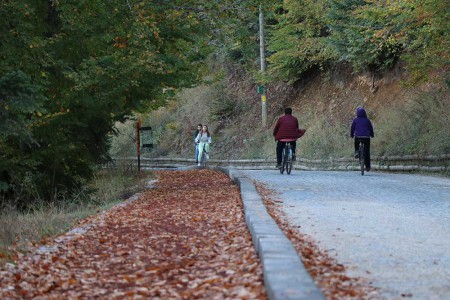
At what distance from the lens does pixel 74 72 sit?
15.0 m

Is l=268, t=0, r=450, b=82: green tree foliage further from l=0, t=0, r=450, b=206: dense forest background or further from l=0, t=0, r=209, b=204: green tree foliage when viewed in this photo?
l=0, t=0, r=209, b=204: green tree foliage

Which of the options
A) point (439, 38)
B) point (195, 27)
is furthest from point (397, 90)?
point (195, 27)

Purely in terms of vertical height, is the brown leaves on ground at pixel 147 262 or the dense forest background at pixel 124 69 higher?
the dense forest background at pixel 124 69

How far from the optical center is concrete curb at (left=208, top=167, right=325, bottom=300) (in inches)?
194

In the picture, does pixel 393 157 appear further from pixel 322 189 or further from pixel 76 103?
pixel 76 103

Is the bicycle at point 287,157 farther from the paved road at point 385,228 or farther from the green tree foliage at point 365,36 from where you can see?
the paved road at point 385,228

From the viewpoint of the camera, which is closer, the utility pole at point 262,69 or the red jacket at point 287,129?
the red jacket at point 287,129

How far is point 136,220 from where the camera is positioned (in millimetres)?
11297

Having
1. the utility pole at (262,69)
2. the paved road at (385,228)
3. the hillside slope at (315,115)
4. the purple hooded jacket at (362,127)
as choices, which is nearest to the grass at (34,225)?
the paved road at (385,228)

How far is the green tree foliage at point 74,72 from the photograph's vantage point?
15.0m

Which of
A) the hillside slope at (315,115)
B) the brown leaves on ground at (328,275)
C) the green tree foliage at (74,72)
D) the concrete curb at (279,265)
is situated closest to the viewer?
the concrete curb at (279,265)

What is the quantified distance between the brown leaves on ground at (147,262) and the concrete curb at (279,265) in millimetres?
178

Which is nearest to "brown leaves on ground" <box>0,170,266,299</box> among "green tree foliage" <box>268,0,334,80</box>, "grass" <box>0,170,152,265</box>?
"grass" <box>0,170,152,265</box>

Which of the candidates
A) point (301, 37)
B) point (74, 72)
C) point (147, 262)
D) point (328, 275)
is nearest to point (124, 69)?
point (74, 72)
